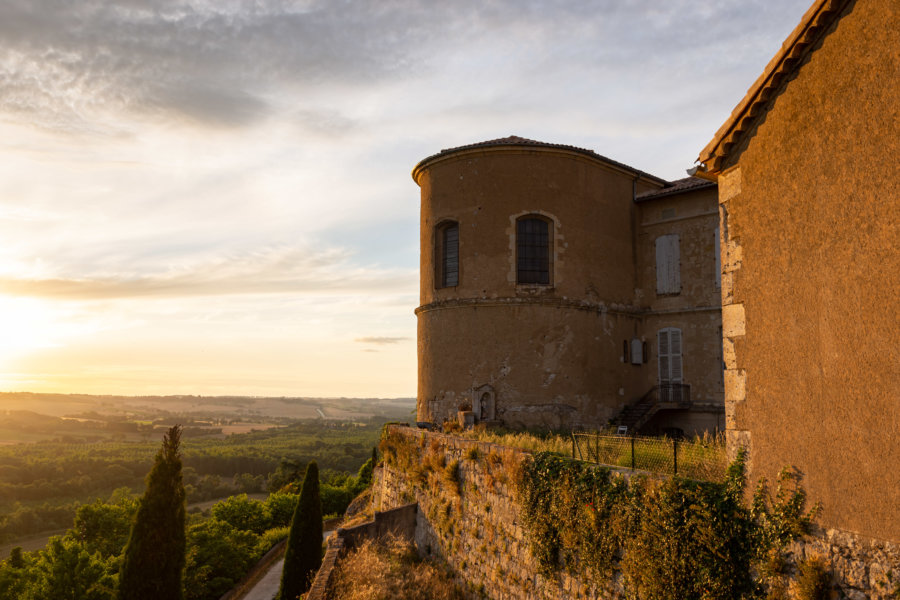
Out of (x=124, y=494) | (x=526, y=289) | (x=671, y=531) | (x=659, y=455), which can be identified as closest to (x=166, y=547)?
(x=659, y=455)

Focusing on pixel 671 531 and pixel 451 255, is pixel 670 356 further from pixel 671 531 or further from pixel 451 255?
pixel 671 531

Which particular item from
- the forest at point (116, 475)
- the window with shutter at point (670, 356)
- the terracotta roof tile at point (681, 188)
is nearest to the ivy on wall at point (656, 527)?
the window with shutter at point (670, 356)

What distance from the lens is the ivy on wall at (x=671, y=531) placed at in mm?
5719

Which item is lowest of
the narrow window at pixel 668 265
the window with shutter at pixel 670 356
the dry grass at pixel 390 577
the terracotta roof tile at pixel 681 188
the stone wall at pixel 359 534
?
the dry grass at pixel 390 577

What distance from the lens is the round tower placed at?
1727 centimetres

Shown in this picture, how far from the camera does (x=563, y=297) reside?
1762cm

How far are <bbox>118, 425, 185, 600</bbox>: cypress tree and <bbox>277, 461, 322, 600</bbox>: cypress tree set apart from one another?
119 inches

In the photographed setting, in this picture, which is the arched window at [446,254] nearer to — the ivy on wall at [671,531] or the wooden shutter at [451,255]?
the wooden shutter at [451,255]

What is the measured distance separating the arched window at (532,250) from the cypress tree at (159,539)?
10.5 m

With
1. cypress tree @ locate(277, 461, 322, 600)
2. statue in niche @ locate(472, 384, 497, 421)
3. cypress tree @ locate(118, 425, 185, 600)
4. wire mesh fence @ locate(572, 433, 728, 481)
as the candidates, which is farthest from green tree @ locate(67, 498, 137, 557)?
wire mesh fence @ locate(572, 433, 728, 481)

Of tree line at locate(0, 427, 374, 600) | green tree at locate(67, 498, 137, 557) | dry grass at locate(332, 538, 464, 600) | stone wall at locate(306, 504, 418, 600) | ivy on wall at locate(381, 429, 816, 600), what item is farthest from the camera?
green tree at locate(67, 498, 137, 557)

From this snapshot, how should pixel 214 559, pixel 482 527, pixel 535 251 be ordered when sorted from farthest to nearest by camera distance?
pixel 214 559
pixel 535 251
pixel 482 527

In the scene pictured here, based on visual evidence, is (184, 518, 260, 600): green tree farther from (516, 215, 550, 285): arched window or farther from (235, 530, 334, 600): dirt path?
(516, 215, 550, 285): arched window

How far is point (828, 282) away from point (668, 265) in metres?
13.7
